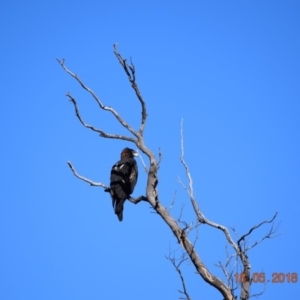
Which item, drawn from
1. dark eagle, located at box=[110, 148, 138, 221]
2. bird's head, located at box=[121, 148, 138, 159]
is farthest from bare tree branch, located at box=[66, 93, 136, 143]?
bird's head, located at box=[121, 148, 138, 159]

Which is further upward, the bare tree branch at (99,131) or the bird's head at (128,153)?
the bird's head at (128,153)

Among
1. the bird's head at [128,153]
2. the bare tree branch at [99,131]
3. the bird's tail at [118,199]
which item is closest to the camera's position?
the bare tree branch at [99,131]

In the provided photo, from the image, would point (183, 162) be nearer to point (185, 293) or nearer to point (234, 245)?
point (234, 245)

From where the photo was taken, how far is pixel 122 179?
8.25 meters

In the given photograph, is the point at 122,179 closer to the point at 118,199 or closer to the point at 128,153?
the point at 118,199

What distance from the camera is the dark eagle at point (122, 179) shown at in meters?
7.96

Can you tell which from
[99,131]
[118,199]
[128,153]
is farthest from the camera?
[128,153]

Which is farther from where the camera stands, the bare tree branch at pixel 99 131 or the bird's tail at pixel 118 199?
the bird's tail at pixel 118 199

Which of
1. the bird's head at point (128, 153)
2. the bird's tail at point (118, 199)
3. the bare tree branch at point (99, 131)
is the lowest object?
the bare tree branch at point (99, 131)

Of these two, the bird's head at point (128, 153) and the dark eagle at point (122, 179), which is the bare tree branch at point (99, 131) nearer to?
the dark eagle at point (122, 179)

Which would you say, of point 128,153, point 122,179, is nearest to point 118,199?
point 122,179

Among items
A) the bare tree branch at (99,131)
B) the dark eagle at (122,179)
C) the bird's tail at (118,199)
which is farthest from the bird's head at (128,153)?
the bare tree branch at (99,131)

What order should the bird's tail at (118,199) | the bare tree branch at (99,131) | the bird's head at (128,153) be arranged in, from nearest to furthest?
the bare tree branch at (99,131) → the bird's tail at (118,199) → the bird's head at (128,153)

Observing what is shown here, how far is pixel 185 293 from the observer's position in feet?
→ 17.1
